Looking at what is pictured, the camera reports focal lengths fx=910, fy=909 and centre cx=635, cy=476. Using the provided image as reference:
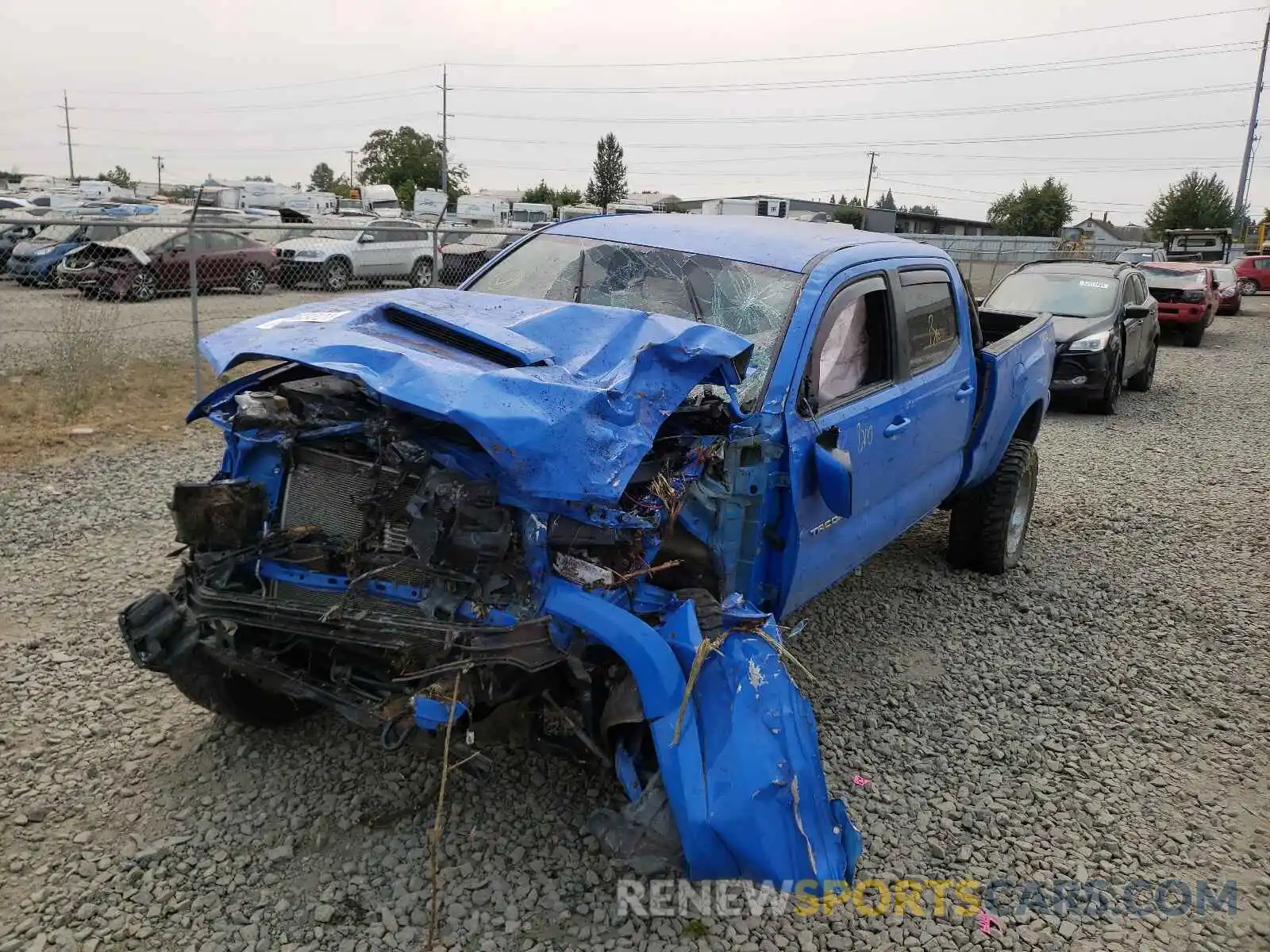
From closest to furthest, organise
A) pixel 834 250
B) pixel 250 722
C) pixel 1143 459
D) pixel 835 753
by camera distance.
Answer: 1. pixel 250 722
2. pixel 835 753
3. pixel 834 250
4. pixel 1143 459

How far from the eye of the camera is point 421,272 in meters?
15.8

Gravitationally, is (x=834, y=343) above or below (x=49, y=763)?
above

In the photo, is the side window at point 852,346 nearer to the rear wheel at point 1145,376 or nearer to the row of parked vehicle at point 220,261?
the row of parked vehicle at point 220,261

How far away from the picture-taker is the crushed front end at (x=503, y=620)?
8.21ft

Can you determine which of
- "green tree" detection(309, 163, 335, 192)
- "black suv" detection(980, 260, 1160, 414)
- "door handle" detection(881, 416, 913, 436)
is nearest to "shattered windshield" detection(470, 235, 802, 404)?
"door handle" detection(881, 416, 913, 436)

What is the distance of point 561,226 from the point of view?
15.3 ft

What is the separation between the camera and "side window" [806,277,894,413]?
355cm

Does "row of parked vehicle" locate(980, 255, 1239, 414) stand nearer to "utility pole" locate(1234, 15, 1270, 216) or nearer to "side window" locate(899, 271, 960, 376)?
"side window" locate(899, 271, 960, 376)

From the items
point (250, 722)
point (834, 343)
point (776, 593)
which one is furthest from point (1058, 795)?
point (250, 722)

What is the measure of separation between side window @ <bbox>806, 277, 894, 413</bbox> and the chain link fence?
19.5ft

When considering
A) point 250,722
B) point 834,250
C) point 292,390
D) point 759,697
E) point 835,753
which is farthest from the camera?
point 834,250

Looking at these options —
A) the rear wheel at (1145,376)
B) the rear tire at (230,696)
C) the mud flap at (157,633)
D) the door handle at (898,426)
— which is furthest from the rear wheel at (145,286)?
the rear wheel at (1145,376)

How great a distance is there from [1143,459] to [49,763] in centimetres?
905

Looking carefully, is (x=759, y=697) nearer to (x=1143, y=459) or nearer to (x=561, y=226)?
(x=561, y=226)
